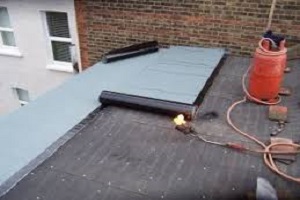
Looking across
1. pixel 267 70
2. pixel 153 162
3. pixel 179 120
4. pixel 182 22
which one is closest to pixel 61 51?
pixel 182 22

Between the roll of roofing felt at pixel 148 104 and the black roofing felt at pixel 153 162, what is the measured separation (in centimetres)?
9

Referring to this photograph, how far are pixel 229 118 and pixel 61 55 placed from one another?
5546 mm

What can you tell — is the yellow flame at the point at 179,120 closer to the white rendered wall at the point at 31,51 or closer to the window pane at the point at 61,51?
the white rendered wall at the point at 31,51

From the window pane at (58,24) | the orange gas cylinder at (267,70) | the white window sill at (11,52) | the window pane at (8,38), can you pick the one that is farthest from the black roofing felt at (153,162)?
the window pane at (8,38)

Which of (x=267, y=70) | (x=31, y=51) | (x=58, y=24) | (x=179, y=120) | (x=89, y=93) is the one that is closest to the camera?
(x=179, y=120)

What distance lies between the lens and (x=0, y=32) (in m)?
9.19

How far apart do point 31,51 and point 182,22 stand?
13.7 ft

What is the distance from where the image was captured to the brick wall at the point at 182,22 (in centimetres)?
615

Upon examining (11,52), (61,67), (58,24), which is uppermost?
(58,24)

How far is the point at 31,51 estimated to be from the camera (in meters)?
8.84

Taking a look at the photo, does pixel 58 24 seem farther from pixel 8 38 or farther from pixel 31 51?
pixel 8 38

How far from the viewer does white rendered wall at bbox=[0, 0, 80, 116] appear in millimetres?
7977

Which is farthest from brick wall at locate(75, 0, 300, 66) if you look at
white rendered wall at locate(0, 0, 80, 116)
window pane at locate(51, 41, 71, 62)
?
window pane at locate(51, 41, 71, 62)

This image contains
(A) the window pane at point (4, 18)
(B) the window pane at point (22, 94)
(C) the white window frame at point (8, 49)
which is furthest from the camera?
(B) the window pane at point (22, 94)
